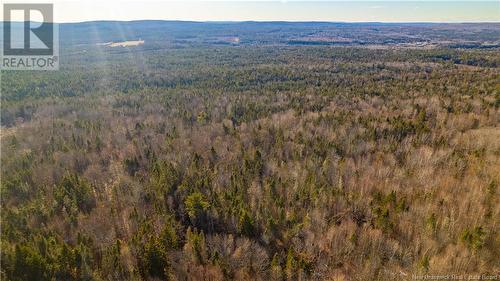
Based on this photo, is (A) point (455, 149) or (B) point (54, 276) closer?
(B) point (54, 276)

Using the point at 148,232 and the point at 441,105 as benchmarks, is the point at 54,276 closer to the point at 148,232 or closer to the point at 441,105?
the point at 148,232

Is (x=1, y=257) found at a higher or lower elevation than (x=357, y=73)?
lower

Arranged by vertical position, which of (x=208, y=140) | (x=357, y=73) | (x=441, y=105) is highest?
(x=357, y=73)

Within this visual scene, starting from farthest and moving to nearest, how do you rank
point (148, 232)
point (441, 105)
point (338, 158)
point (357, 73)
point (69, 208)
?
point (357, 73), point (441, 105), point (338, 158), point (69, 208), point (148, 232)

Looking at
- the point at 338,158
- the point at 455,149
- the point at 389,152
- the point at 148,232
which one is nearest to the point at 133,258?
the point at 148,232

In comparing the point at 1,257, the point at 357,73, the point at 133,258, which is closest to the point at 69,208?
the point at 1,257

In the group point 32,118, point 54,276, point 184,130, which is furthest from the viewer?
point 32,118
